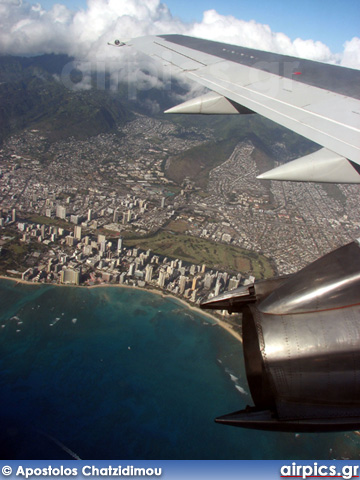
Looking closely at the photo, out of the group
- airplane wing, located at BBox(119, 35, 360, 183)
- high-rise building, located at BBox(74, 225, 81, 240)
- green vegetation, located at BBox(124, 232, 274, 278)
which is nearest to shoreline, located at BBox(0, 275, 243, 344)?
green vegetation, located at BBox(124, 232, 274, 278)

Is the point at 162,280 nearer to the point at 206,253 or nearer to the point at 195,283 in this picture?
the point at 195,283

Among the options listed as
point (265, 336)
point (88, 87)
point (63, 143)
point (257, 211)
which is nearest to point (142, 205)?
point (257, 211)

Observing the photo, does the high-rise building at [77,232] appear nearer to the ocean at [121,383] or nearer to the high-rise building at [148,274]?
the ocean at [121,383]

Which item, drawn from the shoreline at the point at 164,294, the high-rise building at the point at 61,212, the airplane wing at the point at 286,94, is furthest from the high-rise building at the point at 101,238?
the airplane wing at the point at 286,94

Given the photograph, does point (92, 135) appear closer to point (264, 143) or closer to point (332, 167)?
point (264, 143)

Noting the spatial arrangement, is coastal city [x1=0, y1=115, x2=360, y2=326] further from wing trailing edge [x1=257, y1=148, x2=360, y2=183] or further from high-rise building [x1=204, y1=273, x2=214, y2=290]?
wing trailing edge [x1=257, y1=148, x2=360, y2=183]
